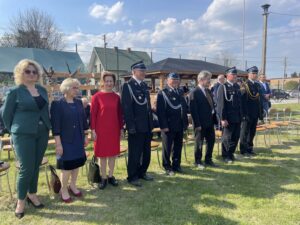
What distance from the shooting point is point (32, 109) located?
3.59 m

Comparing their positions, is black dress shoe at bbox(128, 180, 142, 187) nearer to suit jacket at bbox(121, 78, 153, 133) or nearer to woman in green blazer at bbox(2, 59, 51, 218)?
suit jacket at bbox(121, 78, 153, 133)

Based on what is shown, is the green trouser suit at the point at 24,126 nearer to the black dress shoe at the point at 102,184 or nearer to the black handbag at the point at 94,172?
the black handbag at the point at 94,172

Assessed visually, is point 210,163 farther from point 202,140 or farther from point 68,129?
point 68,129

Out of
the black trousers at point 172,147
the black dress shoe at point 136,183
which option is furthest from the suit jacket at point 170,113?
the black dress shoe at point 136,183

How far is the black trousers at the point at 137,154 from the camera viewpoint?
4738 mm

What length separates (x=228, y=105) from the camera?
236 inches

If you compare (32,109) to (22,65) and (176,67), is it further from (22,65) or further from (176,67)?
(176,67)

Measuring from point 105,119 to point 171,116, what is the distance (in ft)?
4.17

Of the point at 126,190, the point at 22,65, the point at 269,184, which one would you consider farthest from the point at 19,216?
the point at 269,184

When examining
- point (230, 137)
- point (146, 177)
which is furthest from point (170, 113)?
point (230, 137)

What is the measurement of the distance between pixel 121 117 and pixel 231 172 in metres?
2.46

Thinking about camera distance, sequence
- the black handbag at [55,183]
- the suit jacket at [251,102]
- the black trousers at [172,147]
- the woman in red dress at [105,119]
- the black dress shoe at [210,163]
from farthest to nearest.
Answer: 1. the suit jacket at [251,102]
2. the black dress shoe at [210,163]
3. the black trousers at [172,147]
4. the woman in red dress at [105,119]
5. the black handbag at [55,183]

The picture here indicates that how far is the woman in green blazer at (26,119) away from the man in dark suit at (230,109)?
3563 millimetres

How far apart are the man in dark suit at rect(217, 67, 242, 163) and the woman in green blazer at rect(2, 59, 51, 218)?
11.7ft
